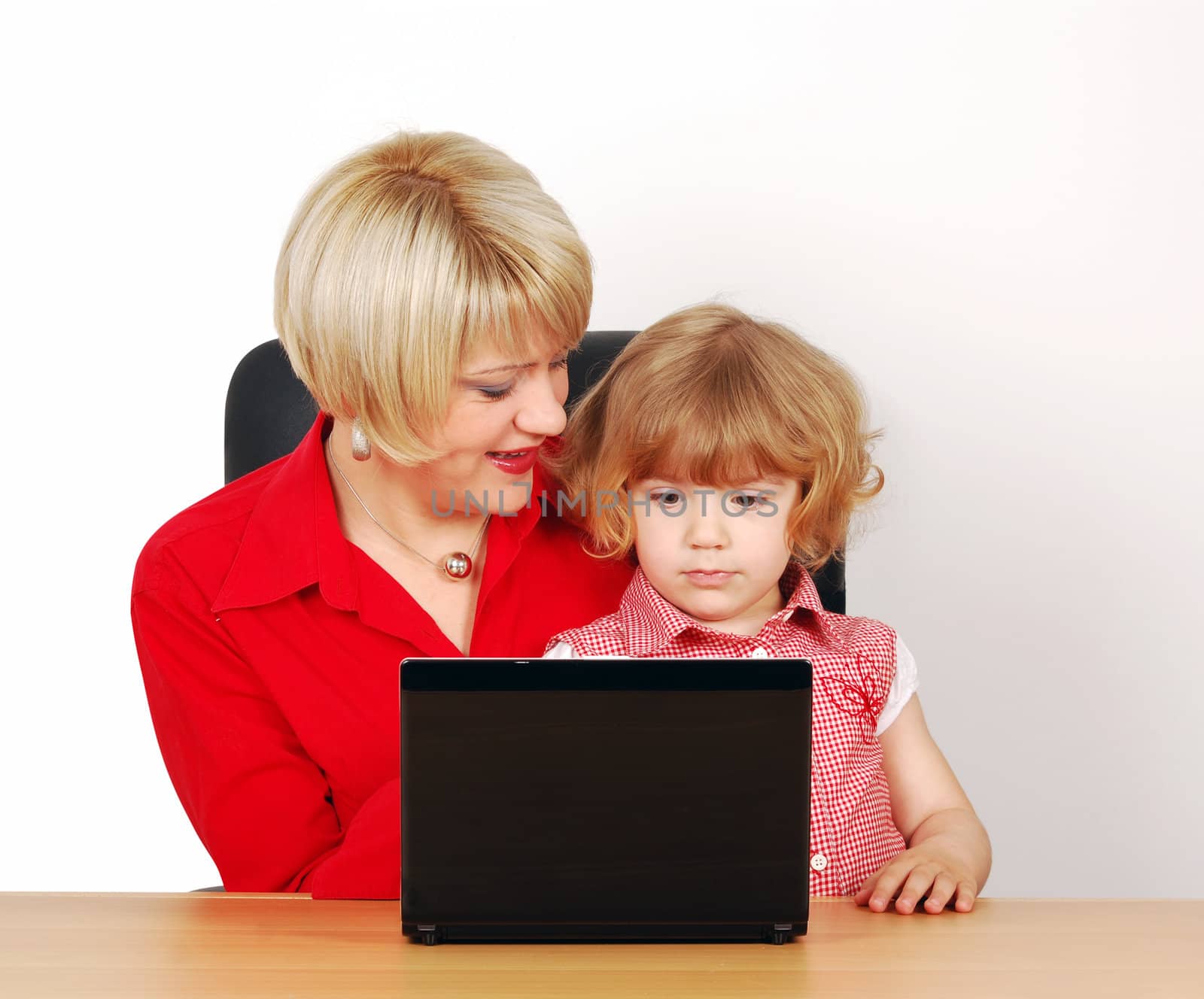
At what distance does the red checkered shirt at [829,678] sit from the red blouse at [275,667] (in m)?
0.17

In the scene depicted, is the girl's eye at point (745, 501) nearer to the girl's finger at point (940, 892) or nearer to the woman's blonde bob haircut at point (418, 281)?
the woman's blonde bob haircut at point (418, 281)

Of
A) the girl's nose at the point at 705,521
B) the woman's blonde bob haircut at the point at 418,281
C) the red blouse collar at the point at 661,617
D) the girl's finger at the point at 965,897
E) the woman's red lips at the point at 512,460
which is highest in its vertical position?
the woman's blonde bob haircut at the point at 418,281

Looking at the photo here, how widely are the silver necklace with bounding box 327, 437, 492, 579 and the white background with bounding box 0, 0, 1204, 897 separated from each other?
78cm

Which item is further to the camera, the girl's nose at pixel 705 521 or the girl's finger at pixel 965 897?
the girl's nose at pixel 705 521

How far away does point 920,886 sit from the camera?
1044mm

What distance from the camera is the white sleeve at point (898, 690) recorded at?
4.58ft

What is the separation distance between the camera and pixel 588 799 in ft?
2.92

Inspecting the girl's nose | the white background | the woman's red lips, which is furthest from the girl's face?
the white background

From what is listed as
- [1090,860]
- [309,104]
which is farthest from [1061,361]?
[309,104]

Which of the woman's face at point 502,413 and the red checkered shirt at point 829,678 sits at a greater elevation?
the woman's face at point 502,413

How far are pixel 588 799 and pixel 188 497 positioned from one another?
5.32 feet

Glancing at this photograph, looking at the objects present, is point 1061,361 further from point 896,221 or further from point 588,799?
point 588,799

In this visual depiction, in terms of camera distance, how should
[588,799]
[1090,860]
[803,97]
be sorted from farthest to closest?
1. [1090,860]
2. [803,97]
3. [588,799]

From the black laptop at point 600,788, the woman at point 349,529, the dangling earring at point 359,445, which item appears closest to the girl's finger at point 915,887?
the black laptop at point 600,788
